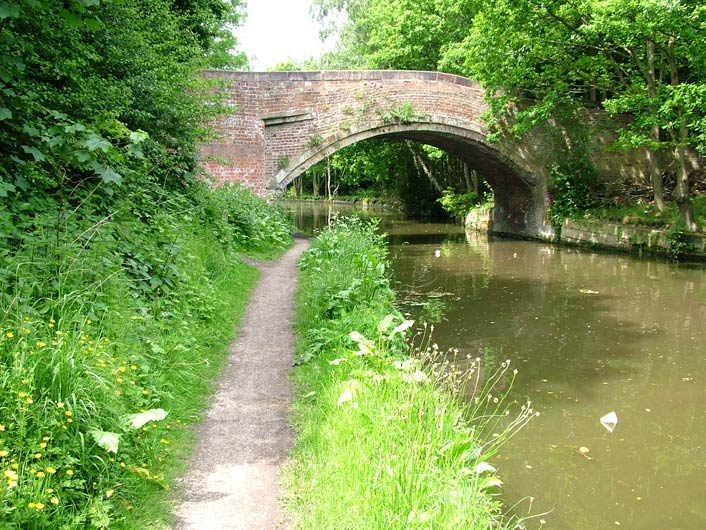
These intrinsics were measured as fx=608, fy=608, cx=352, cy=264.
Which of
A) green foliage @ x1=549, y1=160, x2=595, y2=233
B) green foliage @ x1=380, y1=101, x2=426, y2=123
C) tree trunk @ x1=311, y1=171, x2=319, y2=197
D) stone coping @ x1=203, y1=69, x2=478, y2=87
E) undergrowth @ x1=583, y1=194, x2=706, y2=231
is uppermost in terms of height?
stone coping @ x1=203, y1=69, x2=478, y2=87

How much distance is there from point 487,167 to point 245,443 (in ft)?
53.4

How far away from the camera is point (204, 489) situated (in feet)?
9.41

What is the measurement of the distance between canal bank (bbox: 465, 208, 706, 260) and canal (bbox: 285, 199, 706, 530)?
2.62 feet

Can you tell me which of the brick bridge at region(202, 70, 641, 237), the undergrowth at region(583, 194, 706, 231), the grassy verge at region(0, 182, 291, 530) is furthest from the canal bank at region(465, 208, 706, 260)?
the grassy verge at region(0, 182, 291, 530)

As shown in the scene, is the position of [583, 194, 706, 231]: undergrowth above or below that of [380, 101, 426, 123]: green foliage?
below

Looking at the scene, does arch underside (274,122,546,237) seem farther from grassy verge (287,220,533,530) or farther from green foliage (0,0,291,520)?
grassy verge (287,220,533,530)

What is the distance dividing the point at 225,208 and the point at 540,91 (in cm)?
903

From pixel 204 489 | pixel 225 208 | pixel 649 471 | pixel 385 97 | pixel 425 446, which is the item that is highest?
pixel 385 97

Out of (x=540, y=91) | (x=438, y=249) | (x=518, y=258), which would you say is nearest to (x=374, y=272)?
(x=518, y=258)

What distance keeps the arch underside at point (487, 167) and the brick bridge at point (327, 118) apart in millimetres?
31

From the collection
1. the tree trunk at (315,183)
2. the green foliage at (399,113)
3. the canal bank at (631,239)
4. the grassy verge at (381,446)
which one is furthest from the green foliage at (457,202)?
the tree trunk at (315,183)

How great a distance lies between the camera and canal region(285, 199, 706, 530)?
3592 mm

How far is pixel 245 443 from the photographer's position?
11.0ft

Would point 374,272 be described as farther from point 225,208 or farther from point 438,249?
point 438,249
